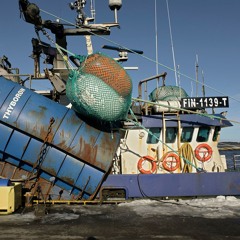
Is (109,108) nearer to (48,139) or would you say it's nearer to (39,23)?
(48,139)

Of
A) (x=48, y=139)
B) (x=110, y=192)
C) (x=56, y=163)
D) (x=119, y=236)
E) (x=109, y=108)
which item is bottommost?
(x=119, y=236)

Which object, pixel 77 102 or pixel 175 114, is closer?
pixel 77 102

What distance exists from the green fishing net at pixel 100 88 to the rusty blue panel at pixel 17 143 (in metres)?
2.06

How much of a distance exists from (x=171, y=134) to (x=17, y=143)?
232 inches

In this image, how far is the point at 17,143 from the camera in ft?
28.5

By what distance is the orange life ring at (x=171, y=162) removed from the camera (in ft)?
34.0

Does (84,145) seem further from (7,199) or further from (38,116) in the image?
(7,199)

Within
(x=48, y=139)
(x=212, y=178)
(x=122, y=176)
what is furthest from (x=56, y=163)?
(x=212, y=178)

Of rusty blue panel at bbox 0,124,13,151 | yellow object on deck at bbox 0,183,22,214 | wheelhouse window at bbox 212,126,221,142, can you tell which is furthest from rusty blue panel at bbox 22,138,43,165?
wheelhouse window at bbox 212,126,221,142

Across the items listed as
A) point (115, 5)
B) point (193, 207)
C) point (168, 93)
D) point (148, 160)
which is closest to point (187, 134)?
point (148, 160)

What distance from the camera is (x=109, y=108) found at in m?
8.19

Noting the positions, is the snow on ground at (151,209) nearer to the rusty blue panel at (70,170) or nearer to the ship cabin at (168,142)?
the rusty blue panel at (70,170)

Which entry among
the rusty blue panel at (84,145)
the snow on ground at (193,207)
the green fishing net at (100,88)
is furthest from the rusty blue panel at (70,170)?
the snow on ground at (193,207)

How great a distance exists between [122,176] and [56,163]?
2298mm
